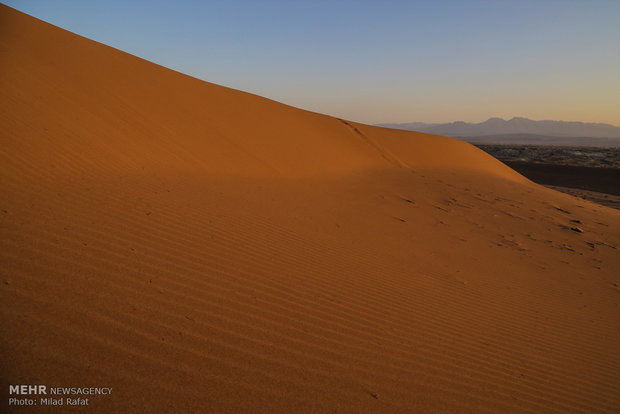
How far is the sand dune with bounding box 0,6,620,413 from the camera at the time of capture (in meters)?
2.09

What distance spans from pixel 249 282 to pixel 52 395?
1728mm

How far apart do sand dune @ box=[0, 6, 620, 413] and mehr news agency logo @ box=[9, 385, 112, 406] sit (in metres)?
0.04

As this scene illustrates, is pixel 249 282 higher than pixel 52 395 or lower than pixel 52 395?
higher

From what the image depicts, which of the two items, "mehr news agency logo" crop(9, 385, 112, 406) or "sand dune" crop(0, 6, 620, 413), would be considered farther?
"sand dune" crop(0, 6, 620, 413)

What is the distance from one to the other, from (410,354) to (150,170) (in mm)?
5532

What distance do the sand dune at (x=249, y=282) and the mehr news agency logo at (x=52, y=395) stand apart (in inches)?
1.4

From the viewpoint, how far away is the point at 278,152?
11.3 meters

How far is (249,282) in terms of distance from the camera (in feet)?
10.7

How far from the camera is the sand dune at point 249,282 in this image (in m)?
2.09

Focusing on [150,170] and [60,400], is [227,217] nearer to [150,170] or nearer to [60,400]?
[150,170]

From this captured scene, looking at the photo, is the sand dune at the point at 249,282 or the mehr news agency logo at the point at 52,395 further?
the sand dune at the point at 249,282

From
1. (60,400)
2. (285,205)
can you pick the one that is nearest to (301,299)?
(60,400)

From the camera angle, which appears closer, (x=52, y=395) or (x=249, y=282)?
(x=52, y=395)

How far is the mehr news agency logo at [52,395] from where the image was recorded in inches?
65.7
